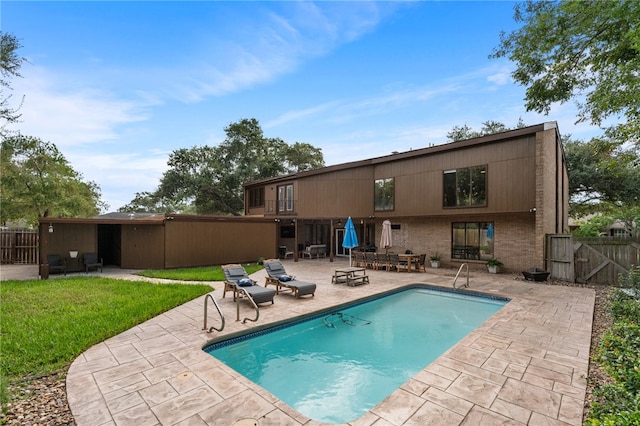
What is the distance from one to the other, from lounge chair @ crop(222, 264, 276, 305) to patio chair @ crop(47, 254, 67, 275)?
8236 millimetres

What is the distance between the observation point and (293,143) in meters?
31.5

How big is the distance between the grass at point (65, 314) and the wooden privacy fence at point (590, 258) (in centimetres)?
1262

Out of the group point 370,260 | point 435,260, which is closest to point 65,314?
point 370,260

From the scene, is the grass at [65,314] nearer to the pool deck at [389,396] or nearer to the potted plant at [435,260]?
the pool deck at [389,396]

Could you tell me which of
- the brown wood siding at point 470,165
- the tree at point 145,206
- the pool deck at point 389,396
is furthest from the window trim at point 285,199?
the tree at point 145,206

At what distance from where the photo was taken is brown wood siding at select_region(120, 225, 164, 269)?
14062 millimetres

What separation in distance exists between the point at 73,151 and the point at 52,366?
2087 centimetres

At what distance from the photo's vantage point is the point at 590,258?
10.5 m

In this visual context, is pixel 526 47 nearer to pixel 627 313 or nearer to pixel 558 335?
pixel 627 313

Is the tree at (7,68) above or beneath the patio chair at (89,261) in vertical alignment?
above

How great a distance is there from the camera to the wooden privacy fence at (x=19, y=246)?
15.6 meters

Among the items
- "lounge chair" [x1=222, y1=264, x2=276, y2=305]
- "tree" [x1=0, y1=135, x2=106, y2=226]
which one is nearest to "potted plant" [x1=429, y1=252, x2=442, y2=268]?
"lounge chair" [x1=222, y1=264, x2=276, y2=305]

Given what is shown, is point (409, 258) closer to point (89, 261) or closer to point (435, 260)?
point (435, 260)

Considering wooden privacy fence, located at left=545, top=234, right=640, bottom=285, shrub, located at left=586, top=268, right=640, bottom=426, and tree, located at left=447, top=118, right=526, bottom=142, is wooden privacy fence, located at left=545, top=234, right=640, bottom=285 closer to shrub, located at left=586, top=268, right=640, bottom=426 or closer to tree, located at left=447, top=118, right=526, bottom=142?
shrub, located at left=586, top=268, right=640, bottom=426
